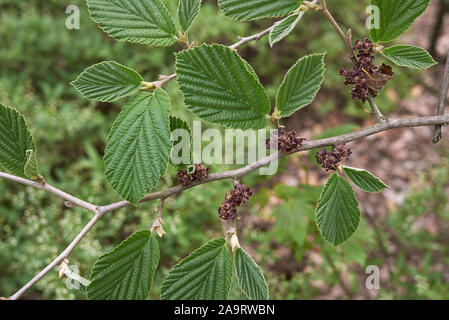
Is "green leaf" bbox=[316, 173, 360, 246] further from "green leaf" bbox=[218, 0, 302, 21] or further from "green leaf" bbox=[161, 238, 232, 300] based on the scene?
"green leaf" bbox=[218, 0, 302, 21]

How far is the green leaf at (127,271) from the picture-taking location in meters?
0.70

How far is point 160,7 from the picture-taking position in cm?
70

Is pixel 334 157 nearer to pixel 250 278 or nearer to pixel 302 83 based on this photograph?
pixel 302 83

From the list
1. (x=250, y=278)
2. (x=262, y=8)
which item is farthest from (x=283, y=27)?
(x=250, y=278)

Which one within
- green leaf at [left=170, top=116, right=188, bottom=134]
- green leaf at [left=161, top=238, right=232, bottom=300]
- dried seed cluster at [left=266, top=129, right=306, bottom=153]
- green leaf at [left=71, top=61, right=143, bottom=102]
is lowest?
green leaf at [left=161, top=238, right=232, bottom=300]

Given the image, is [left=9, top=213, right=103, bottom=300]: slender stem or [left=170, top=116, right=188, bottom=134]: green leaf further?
[left=170, top=116, right=188, bottom=134]: green leaf

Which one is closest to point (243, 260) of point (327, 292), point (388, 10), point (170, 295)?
point (170, 295)

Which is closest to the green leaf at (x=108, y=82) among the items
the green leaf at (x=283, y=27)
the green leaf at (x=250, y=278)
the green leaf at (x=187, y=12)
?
the green leaf at (x=187, y=12)

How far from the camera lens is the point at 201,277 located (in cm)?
71

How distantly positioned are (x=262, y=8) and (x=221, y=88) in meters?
0.16

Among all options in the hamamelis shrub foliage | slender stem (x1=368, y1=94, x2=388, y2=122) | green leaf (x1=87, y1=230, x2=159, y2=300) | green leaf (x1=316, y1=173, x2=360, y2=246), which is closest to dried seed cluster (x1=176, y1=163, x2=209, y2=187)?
the hamamelis shrub foliage

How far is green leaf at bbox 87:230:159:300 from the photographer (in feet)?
2.28

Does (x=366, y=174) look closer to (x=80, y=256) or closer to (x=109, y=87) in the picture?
(x=109, y=87)

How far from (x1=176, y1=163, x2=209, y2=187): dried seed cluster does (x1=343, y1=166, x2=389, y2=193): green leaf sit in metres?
0.27
